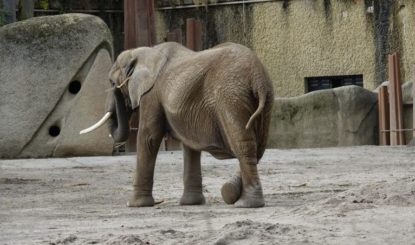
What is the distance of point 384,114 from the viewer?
697 inches

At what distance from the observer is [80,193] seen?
9.39 m

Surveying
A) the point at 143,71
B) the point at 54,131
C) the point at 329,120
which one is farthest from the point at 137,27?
the point at 143,71

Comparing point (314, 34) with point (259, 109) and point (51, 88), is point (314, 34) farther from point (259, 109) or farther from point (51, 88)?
point (259, 109)

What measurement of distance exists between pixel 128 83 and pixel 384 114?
9.98 m

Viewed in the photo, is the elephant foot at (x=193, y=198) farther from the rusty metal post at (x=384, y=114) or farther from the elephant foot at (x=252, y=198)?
the rusty metal post at (x=384, y=114)

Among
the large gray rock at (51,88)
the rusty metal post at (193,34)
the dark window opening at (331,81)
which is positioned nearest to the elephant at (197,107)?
the large gray rock at (51,88)

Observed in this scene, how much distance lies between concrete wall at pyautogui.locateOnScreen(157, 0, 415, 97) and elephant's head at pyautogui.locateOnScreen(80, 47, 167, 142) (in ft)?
46.6

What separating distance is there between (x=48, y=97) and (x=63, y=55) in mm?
659

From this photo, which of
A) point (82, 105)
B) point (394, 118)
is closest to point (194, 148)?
point (82, 105)

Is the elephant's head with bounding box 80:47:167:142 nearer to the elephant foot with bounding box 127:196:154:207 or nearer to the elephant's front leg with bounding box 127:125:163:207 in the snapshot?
the elephant's front leg with bounding box 127:125:163:207

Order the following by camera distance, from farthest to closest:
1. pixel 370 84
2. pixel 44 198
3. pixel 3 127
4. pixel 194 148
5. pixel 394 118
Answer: pixel 370 84 < pixel 394 118 < pixel 3 127 < pixel 44 198 < pixel 194 148

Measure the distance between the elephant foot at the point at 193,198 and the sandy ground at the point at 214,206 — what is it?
0.13 m

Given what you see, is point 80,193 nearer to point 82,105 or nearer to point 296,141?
point 82,105

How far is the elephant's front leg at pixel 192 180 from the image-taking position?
7949 mm
